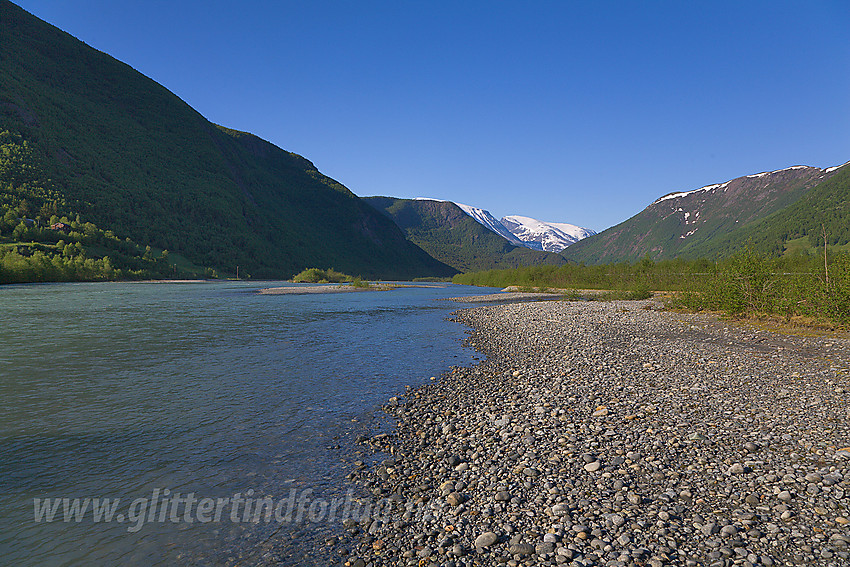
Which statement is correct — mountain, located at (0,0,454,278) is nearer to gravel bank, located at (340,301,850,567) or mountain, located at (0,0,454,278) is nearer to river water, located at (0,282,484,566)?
river water, located at (0,282,484,566)

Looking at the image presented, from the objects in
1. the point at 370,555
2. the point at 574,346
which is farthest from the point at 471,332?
the point at 370,555

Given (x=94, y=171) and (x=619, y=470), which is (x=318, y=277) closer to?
(x=94, y=171)

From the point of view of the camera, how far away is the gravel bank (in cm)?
570

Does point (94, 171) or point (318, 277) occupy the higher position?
point (94, 171)

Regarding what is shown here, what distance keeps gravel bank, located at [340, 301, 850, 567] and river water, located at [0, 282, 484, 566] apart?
1.41 m

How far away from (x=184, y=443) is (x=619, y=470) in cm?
1015

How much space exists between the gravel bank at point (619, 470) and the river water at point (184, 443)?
1.41 metres

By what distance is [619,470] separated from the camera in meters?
7.76

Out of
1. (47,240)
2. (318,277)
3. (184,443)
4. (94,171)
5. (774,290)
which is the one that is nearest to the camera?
(184,443)

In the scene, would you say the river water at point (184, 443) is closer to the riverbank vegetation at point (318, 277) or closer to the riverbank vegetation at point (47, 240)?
the riverbank vegetation at point (47, 240)

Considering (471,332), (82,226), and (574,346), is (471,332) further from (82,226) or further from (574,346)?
(82,226)

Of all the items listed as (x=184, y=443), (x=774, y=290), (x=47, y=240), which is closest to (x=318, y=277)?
(x=47, y=240)

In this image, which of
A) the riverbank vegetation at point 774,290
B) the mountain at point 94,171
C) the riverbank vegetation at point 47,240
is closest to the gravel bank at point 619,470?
the riverbank vegetation at point 774,290

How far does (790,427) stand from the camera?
30.2ft
